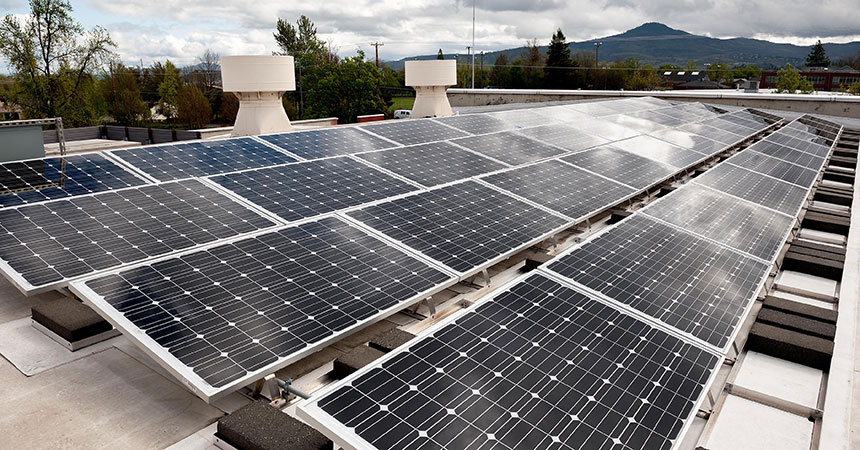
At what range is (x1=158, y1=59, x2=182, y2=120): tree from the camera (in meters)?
96.1

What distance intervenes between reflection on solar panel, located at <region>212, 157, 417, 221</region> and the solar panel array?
0.17 ft

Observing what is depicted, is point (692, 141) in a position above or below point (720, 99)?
below

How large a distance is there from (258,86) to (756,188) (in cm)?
2334

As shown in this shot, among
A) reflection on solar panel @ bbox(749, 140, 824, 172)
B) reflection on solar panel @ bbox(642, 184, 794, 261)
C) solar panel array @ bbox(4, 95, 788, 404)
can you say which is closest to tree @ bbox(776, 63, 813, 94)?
reflection on solar panel @ bbox(749, 140, 824, 172)

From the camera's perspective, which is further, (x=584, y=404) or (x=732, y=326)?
(x=732, y=326)

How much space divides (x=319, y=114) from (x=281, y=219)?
266 feet

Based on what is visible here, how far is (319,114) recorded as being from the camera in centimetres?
8900

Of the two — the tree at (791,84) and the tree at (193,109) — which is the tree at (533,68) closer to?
the tree at (791,84)

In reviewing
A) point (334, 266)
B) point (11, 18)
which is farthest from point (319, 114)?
point (334, 266)

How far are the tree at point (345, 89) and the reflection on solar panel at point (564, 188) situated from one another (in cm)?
7373

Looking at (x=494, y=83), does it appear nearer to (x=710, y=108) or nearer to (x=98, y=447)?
(x=710, y=108)

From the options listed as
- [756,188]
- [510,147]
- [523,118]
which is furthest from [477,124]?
[756,188]

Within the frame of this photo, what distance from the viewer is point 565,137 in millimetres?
23234

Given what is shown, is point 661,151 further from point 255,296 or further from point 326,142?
point 255,296
